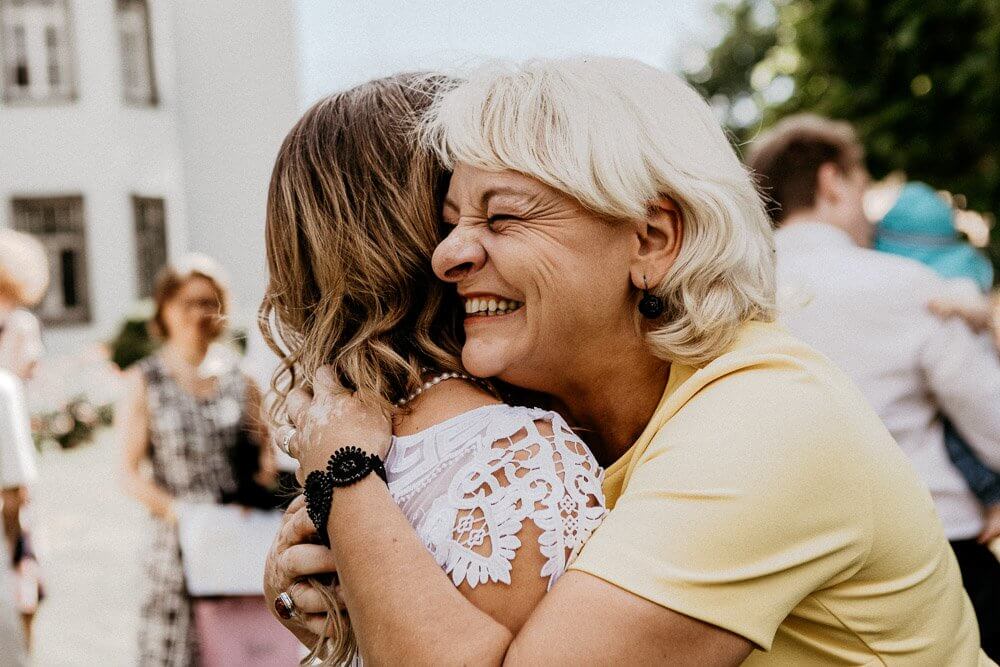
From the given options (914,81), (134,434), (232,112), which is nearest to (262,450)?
(134,434)

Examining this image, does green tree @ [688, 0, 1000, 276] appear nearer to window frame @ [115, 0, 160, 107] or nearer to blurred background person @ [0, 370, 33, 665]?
window frame @ [115, 0, 160, 107]

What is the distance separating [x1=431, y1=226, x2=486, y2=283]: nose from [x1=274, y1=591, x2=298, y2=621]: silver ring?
0.69 m

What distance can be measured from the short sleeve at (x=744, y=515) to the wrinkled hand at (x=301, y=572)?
607 mm

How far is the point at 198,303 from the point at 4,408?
1150mm

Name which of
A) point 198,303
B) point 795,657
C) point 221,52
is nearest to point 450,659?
point 795,657

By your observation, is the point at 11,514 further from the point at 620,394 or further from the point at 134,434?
the point at 620,394

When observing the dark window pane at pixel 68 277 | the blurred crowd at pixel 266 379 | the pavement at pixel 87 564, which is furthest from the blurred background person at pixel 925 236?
the dark window pane at pixel 68 277

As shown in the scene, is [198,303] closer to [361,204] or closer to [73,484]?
[361,204]

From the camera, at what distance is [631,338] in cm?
181

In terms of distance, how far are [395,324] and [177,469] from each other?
3.52 m

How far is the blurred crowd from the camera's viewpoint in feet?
10.2

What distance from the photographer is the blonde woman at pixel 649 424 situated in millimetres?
1354

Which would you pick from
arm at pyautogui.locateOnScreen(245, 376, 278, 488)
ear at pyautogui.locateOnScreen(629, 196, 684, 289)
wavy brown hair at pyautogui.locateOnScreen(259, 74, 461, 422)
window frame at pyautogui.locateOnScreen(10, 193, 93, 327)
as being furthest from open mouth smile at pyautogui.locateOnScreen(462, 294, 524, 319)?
window frame at pyautogui.locateOnScreen(10, 193, 93, 327)

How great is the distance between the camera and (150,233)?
9.43 meters
